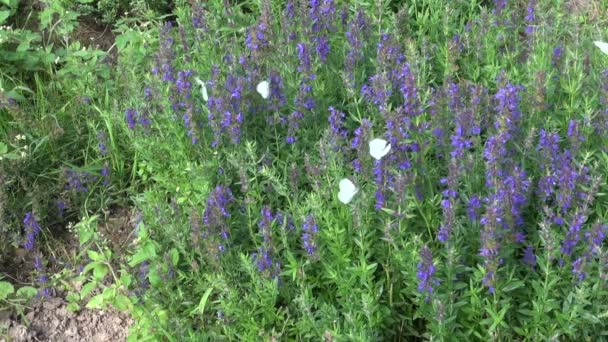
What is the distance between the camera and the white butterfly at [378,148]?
315cm

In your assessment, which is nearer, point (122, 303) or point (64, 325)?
point (122, 303)

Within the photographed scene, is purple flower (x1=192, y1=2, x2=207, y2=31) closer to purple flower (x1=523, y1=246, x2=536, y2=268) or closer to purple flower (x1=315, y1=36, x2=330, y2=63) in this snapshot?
purple flower (x1=315, y1=36, x2=330, y2=63)

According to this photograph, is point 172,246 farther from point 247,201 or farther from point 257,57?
point 257,57

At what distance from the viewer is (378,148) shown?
3164 mm

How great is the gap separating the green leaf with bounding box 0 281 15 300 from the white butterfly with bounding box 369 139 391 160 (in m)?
2.02

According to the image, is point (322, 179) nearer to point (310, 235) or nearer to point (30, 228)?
point (310, 235)

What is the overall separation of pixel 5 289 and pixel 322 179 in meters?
1.75

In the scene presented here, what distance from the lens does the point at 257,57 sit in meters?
4.02

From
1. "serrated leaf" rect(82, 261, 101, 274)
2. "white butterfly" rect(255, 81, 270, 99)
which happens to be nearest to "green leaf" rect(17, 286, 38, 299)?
"serrated leaf" rect(82, 261, 101, 274)

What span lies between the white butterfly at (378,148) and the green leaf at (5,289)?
2.02 meters

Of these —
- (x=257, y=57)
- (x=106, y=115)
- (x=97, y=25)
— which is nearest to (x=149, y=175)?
(x=106, y=115)

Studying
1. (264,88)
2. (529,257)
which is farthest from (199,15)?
(529,257)

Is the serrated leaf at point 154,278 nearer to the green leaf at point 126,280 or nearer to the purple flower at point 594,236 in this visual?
the green leaf at point 126,280

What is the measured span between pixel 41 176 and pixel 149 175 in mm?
619
